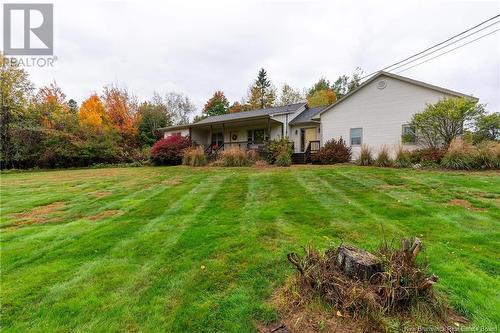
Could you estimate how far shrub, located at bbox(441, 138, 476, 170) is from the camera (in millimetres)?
10094

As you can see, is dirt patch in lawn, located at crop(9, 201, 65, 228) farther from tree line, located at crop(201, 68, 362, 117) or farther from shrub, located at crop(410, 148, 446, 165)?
tree line, located at crop(201, 68, 362, 117)

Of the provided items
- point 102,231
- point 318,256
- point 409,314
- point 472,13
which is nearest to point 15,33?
point 102,231

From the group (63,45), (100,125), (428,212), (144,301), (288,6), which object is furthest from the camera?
(100,125)

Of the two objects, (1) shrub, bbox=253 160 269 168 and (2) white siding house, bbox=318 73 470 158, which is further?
(1) shrub, bbox=253 160 269 168

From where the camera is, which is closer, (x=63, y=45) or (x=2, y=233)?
(x=2, y=233)

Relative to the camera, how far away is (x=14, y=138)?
2194 cm

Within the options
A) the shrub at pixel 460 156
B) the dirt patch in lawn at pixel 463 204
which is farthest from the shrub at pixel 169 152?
the dirt patch in lawn at pixel 463 204

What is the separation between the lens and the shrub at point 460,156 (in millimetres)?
10094

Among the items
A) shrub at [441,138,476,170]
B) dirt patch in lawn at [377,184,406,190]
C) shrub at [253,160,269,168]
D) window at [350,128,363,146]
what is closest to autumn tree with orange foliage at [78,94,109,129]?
shrub at [253,160,269,168]

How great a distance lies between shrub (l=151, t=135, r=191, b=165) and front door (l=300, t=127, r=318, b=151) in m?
9.20

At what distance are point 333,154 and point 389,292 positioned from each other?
1359 centimetres

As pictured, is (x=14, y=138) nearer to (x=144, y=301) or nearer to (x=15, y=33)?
(x=15, y=33)

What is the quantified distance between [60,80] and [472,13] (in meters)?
33.7

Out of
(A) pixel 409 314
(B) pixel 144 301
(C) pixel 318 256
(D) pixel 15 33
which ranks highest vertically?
(D) pixel 15 33
